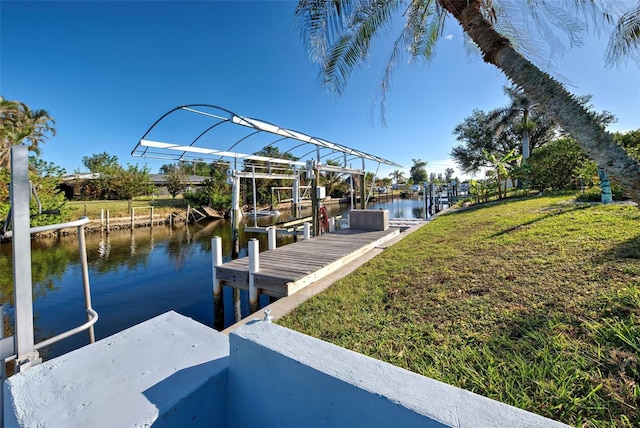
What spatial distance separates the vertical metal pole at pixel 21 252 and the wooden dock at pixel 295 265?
3729mm

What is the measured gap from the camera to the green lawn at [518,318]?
204cm

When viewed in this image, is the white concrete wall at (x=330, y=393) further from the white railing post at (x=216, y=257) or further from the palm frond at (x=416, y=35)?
the palm frond at (x=416, y=35)

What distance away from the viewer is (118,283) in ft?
30.8

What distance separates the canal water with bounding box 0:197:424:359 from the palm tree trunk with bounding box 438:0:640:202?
7079mm

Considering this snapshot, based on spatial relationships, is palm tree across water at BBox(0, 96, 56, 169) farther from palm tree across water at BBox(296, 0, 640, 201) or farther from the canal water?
palm tree across water at BBox(296, 0, 640, 201)

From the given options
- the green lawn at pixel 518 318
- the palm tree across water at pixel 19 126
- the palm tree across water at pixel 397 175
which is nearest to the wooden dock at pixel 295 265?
the green lawn at pixel 518 318

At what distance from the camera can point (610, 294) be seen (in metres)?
3.06

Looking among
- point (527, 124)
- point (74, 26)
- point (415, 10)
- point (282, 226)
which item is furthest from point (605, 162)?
point (527, 124)

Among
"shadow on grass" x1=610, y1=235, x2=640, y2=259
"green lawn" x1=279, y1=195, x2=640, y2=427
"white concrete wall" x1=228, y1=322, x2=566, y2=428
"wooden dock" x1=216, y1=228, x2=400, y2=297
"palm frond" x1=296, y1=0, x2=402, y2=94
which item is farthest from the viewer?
"wooden dock" x1=216, y1=228, x2=400, y2=297

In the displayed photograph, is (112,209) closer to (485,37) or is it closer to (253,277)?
(253,277)

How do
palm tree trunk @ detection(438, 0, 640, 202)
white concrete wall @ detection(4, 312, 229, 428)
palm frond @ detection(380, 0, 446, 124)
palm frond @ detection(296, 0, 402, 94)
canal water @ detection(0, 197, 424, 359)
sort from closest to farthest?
white concrete wall @ detection(4, 312, 229, 428) → palm tree trunk @ detection(438, 0, 640, 202) → palm frond @ detection(296, 0, 402, 94) → palm frond @ detection(380, 0, 446, 124) → canal water @ detection(0, 197, 424, 359)

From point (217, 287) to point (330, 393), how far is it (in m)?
5.82

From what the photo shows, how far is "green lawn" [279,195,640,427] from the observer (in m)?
2.04

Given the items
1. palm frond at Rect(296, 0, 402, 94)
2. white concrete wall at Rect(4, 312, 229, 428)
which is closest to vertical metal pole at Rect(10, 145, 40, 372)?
white concrete wall at Rect(4, 312, 229, 428)
